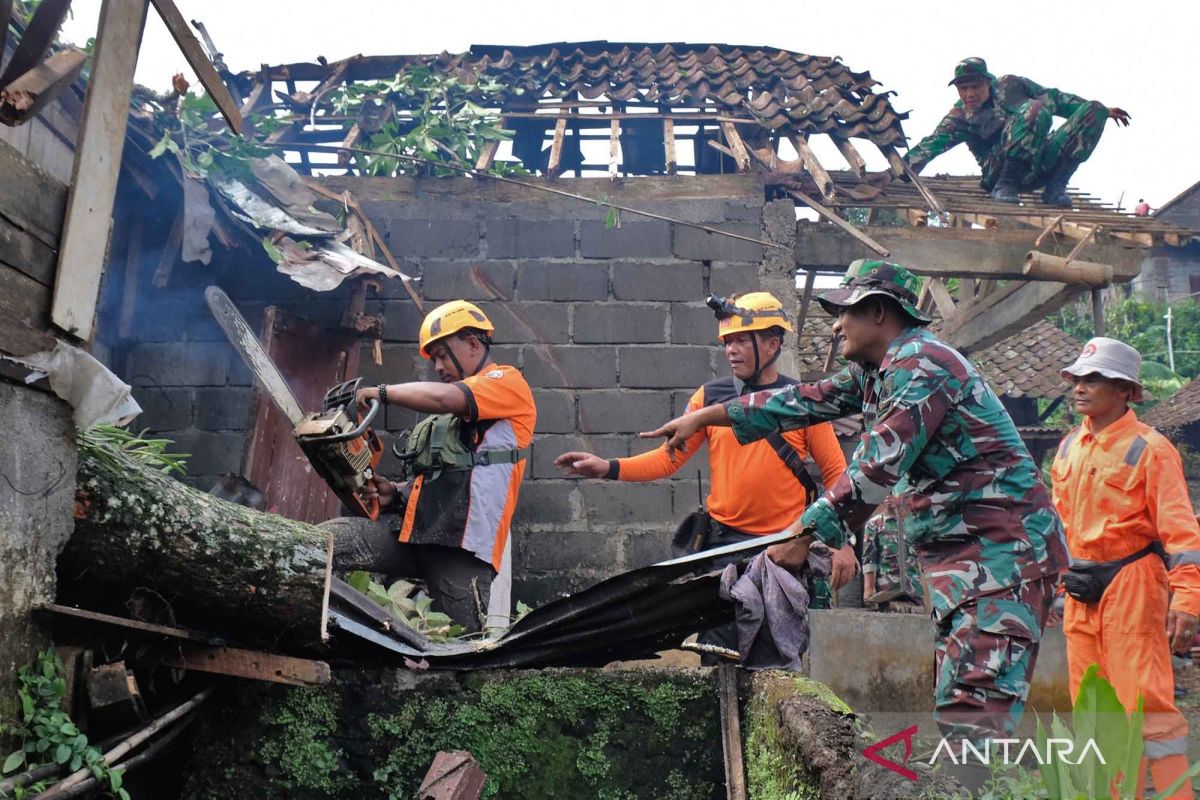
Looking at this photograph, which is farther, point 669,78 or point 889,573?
point 669,78

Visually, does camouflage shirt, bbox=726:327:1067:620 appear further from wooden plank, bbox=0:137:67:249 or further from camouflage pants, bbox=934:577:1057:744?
wooden plank, bbox=0:137:67:249

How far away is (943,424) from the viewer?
10.9 ft

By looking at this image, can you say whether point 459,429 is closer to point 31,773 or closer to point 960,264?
point 31,773

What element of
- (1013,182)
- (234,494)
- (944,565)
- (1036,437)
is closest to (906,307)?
(944,565)

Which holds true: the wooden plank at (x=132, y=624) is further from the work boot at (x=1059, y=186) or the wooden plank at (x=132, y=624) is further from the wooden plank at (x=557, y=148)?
the work boot at (x=1059, y=186)

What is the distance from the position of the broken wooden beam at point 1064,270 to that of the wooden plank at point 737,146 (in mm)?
1842

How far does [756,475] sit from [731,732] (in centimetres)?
143

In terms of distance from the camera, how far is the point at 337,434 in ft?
13.8

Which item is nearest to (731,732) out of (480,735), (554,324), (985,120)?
(480,735)

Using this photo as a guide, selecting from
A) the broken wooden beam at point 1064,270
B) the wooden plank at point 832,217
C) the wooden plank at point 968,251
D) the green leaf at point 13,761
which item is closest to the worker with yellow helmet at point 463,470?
the green leaf at point 13,761

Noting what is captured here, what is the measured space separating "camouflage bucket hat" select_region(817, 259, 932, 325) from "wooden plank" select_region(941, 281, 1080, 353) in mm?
4528

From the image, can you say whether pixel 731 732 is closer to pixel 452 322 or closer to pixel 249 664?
pixel 249 664

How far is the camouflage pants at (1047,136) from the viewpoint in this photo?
24.8 ft

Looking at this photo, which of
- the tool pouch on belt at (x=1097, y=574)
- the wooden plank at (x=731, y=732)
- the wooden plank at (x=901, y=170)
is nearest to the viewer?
the wooden plank at (x=731, y=732)
